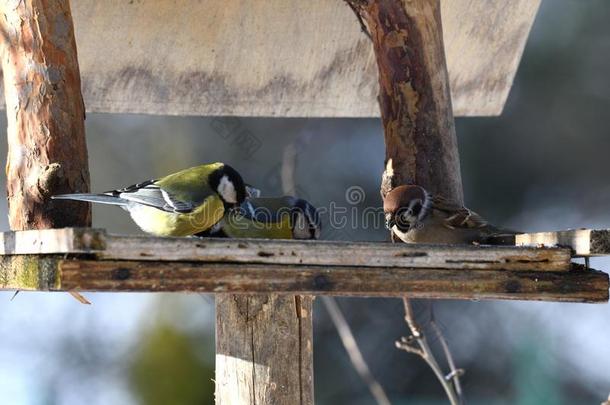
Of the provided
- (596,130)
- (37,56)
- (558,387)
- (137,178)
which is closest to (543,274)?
(37,56)

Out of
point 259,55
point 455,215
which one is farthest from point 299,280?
point 259,55

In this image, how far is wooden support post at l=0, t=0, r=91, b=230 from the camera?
3156 mm

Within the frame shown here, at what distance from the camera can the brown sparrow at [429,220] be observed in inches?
144

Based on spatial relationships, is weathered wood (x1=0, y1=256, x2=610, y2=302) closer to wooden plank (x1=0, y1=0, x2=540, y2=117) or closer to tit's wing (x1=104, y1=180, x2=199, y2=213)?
tit's wing (x1=104, y1=180, x2=199, y2=213)

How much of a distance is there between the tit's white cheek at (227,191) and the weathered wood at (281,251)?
3.45 feet

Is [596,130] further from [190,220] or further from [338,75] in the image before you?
[190,220]

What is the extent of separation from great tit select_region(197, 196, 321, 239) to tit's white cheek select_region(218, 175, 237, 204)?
20 cm

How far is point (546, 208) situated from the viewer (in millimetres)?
6883

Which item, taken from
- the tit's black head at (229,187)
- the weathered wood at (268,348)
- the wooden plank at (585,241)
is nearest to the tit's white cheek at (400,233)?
the tit's black head at (229,187)

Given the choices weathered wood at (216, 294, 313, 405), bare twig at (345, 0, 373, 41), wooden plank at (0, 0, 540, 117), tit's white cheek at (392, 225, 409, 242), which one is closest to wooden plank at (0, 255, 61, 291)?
weathered wood at (216, 294, 313, 405)

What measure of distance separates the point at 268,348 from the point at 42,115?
1.00 m

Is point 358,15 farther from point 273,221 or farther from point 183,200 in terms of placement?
point 183,200

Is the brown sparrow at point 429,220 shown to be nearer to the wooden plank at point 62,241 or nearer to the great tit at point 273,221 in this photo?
the great tit at point 273,221

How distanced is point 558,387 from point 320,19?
2.94 metres
